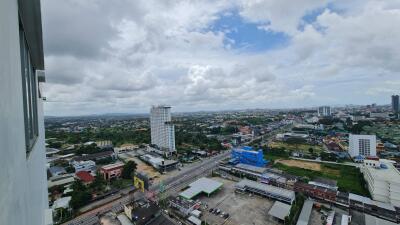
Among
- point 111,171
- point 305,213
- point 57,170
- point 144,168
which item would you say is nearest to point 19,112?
point 305,213

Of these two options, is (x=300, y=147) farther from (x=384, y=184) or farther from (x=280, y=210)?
(x=280, y=210)

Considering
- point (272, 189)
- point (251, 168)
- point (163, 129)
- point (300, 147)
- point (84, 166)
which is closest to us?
point (272, 189)

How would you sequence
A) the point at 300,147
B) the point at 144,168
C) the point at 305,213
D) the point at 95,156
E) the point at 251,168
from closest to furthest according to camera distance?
the point at 305,213, the point at 251,168, the point at 144,168, the point at 95,156, the point at 300,147

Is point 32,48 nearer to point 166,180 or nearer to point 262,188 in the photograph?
point 262,188

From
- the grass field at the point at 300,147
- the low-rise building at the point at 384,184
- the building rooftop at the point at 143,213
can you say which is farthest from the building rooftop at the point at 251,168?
the grass field at the point at 300,147

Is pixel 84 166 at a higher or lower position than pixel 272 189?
higher

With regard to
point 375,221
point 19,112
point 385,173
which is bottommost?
point 375,221

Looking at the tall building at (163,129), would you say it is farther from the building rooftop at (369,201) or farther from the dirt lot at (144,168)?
the building rooftop at (369,201)
